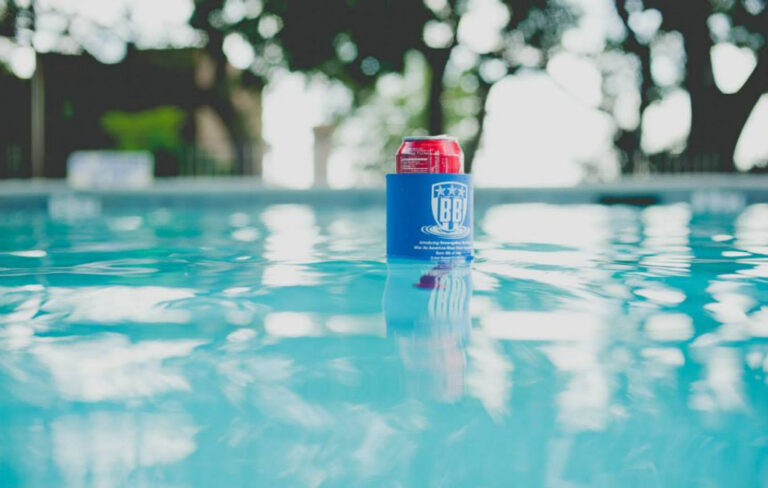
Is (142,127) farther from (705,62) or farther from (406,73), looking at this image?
(705,62)

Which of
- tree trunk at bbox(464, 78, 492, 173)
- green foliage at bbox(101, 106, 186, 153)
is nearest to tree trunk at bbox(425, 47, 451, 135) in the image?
tree trunk at bbox(464, 78, 492, 173)

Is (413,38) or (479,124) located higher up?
(413,38)

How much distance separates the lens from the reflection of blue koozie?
242cm

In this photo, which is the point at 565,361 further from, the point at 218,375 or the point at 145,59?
the point at 145,59

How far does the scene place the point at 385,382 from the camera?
4.00 feet

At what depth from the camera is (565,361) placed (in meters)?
1.33

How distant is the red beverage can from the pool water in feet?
1.12

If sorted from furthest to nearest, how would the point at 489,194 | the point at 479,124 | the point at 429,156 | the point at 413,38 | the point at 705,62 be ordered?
1. the point at 479,124
2. the point at 413,38
3. the point at 705,62
4. the point at 489,194
5. the point at 429,156

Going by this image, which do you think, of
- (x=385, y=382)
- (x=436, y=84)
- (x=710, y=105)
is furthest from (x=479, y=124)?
→ (x=385, y=382)

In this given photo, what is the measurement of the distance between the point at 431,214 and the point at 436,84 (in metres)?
14.0

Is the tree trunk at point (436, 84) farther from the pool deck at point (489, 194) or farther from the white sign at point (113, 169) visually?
the pool deck at point (489, 194)

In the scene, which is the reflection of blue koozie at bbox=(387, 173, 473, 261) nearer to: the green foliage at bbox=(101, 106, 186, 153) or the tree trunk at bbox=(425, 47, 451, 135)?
the tree trunk at bbox=(425, 47, 451, 135)

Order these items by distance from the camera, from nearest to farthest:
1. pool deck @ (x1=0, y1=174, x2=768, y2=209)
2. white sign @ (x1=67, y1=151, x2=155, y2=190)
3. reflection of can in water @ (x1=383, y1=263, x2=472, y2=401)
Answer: reflection of can in water @ (x1=383, y1=263, x2=472, y2=401)
pool deck @ (x1=0, y1=174, x2=768, y2=209)
white sign @ (x1=67, y1=151, x2=155, y2=190)

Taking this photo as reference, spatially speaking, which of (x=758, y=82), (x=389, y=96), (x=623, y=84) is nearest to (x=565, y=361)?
(x=758, y=82)
